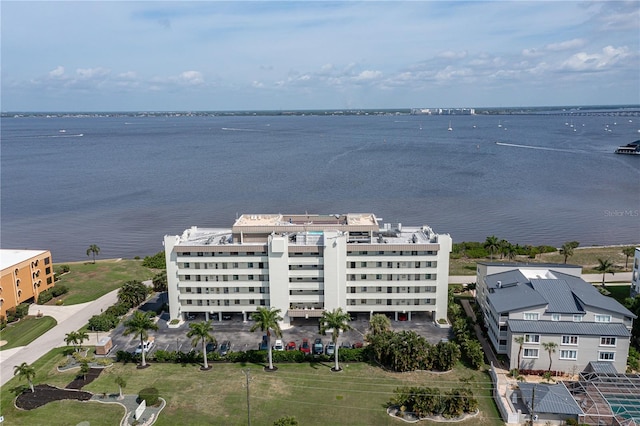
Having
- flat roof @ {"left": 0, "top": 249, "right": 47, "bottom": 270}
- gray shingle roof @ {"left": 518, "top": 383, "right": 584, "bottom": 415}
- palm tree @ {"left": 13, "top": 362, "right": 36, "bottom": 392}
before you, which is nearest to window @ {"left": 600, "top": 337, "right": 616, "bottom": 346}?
gray shingle roof @ {"left": 518, "top": 383, "right": 584, "bottom": 415}

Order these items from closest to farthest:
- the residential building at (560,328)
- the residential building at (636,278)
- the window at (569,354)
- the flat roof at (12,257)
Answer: the residential building at (560,328) < the window at (569,354) < the residential building at (636,278) < the flat roof at (12,257)

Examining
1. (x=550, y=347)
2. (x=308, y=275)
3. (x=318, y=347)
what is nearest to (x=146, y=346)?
(x=318, y=347)

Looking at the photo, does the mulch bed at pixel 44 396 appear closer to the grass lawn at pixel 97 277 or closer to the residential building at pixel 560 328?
the grass lawn at pixel 97 277

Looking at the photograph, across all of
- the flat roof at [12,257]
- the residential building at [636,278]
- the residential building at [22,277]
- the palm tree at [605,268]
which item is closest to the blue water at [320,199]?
the flat roof at [12,257]

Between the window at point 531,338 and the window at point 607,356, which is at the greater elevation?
the window at point 531,338

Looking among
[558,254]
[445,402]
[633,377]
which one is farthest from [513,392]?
[558,254]

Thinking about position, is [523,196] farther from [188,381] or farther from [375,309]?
[188,381]

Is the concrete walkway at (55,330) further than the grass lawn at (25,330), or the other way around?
the grass lawn at (25,330)
